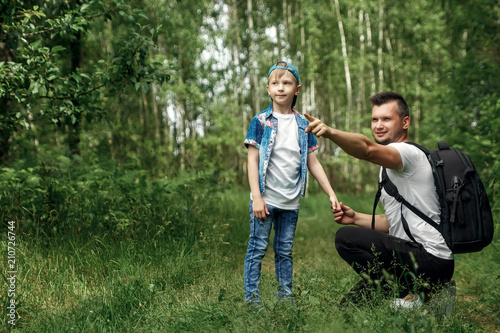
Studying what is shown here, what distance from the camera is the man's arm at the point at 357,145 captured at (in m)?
2.56

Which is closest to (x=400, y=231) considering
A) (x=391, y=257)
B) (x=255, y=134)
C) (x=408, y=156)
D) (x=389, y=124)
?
(x=391, y=257)

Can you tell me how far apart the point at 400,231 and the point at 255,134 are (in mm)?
1373

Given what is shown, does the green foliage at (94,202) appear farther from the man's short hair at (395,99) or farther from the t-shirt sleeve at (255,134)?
the man's short hair at (395,99)

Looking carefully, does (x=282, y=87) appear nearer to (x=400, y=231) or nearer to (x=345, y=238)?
(x=345, y=238)

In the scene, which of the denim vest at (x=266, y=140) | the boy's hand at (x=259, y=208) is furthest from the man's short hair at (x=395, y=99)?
the boy's hand at (x=259, y=208)

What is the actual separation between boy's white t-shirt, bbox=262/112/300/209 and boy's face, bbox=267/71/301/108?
5.7 inches

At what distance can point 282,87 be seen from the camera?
3492 mm

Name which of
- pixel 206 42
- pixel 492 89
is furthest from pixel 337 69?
pixel 492 89

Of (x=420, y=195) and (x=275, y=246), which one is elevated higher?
(x=420, y=195)

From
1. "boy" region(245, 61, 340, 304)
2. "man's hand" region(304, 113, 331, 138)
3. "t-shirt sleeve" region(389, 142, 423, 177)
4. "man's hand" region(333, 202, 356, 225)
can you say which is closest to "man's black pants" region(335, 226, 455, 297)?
"man's hand" region(333, 202, 356, 225)

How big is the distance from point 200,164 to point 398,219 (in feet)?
14.7

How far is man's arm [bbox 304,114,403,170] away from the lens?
256 centimetres

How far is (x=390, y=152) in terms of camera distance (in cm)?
287

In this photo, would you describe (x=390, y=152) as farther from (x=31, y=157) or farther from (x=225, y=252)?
(x=31, y=157)
